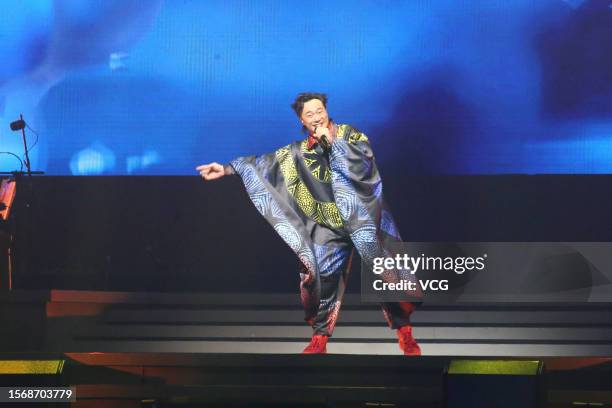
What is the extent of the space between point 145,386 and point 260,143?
2.15 metres

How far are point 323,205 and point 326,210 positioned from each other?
0.03 meters

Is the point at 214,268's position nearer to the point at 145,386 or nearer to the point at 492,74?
the point at 145,386

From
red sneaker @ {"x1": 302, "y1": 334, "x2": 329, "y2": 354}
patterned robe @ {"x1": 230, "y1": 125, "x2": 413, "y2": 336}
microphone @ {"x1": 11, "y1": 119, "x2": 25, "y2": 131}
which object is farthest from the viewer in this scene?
microphone @ {"x1": 11, "y1": 119, "x2": 25, "y2": 131}

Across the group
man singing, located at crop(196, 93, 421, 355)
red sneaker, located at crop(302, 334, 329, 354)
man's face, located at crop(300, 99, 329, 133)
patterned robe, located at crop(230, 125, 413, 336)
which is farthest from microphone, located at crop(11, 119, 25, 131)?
red sneaker, located at crop(302, 334, 329, 354)

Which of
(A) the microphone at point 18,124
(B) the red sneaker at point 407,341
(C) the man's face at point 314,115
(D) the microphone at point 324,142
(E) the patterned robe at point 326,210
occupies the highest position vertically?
(A) the microphone at point 18,124

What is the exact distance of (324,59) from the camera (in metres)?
6.60

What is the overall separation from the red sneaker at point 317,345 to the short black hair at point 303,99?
1348 millimetres

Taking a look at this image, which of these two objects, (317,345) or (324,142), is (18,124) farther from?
(317,345)

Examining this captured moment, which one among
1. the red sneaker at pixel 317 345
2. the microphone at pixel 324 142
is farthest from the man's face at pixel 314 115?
the red sneaker at pixel 317 345

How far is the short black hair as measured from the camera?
605 centimetres

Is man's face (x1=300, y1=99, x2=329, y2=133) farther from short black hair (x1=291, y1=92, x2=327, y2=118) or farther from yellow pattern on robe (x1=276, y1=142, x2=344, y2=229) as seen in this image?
yellow pattern on robe (x1=276, y1=142, x2=344, y2=229)

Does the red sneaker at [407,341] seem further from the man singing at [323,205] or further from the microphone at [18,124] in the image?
the microphone at [18,124]

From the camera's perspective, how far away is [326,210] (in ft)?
19.5

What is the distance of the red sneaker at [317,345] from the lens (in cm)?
598
